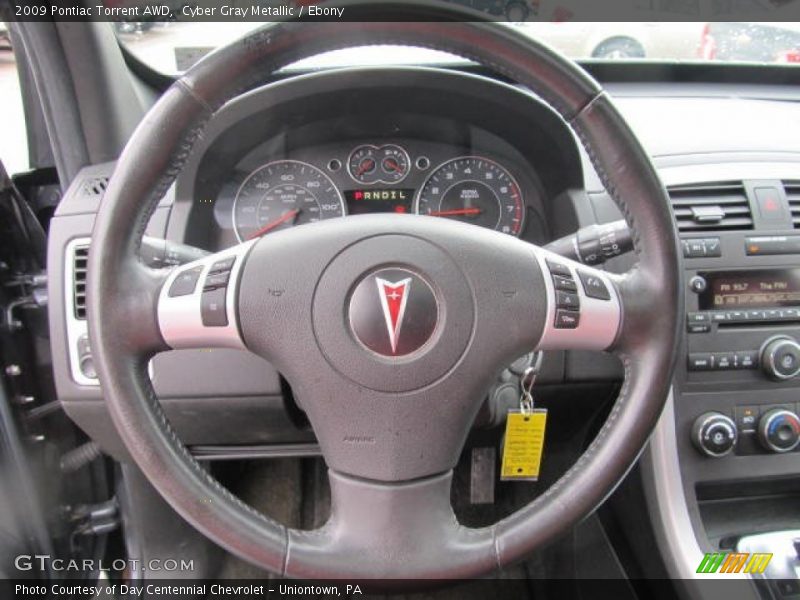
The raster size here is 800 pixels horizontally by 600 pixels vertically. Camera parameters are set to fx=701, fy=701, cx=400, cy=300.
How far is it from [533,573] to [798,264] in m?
1.04

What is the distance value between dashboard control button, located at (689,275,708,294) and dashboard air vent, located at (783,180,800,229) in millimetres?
255

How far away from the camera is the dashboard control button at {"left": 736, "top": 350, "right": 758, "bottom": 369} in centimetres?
142

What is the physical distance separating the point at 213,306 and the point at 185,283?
51mm

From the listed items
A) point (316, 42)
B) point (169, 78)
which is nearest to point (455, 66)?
point (169, 78)

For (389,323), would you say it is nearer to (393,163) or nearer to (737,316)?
(393,163)

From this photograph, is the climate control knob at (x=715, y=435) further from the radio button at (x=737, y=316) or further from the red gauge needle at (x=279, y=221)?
the red gauge needle at (x=279, y=221)

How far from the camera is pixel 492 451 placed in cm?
175

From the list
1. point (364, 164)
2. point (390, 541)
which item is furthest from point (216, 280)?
point (364, 164)

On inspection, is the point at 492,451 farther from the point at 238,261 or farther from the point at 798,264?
the point at 238,261

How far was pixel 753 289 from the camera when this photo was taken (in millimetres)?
1441

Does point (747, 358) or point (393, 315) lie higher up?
point (393, 315)

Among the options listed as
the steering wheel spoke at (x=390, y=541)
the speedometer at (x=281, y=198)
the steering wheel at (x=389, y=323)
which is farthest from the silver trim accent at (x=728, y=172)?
the steering wheel spoke at (x=390, y=541)

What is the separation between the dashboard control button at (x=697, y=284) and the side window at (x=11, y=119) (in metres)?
1.46

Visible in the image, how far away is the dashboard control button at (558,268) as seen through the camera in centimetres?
98
